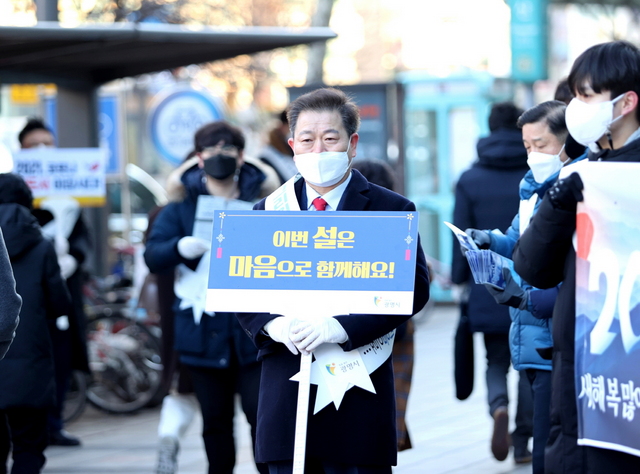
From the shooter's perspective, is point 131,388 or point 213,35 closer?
point 213,35

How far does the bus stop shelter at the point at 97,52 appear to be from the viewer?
23.2 ft

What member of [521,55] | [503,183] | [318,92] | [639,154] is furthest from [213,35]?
→ [521,55]

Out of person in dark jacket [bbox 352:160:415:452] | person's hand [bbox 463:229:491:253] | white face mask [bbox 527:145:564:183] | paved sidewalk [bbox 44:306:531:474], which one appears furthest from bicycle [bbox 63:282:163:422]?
person's hand [bbox 463:229:491:253]

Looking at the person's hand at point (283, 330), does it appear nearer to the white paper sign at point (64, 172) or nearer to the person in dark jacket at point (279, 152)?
the person in dark jacket at point (279, 152)

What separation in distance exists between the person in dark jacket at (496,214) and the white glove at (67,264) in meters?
2.78

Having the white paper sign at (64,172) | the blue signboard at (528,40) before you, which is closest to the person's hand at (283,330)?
the white paper sign at (64,172)

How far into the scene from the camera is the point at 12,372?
5305mm

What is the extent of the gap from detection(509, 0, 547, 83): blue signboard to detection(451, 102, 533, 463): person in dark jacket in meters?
9.22

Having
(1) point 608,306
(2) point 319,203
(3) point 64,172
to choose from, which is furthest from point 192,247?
(3) point 64,172

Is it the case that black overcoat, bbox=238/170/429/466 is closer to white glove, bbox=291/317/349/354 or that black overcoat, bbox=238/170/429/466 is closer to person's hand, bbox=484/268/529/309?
white glove, bbox=291/317/349/354

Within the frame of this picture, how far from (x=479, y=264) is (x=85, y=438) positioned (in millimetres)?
4897

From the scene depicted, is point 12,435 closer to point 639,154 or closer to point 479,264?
point 479,264

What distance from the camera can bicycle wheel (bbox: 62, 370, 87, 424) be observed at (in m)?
8.30

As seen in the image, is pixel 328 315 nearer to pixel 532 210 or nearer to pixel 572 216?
pixel 572 216
